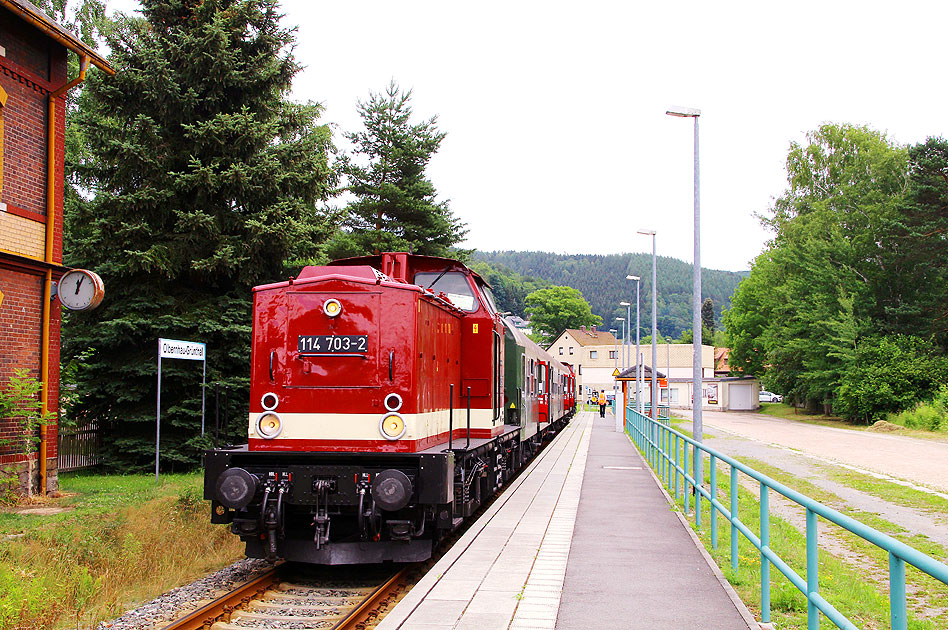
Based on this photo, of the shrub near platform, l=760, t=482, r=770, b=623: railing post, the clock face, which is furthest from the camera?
the clock face

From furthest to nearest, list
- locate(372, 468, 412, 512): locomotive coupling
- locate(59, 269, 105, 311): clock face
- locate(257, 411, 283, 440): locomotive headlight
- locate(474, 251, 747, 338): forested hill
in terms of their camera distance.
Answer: locate(474, 251, 747, 338): forested hill < locate(59, 269, 105, 311): clock face < locate(257, 411, 283, 440): locomotive headlight < locate(372, 468, 412, 512): locomotive coupling

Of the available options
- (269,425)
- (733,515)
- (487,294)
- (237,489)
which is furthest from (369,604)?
(487,294)

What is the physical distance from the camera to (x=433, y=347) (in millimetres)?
8906

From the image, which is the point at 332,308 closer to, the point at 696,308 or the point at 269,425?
the point at 269,425

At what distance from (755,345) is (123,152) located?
58255 mm

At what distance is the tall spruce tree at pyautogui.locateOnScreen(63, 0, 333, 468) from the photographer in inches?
603

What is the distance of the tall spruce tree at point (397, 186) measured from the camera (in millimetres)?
29672

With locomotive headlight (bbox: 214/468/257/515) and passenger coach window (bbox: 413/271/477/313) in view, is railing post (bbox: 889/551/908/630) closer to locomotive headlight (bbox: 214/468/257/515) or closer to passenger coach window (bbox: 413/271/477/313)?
locomotive headlight (bbox: 214/468/257/515)

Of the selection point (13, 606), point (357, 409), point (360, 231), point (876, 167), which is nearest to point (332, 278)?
point (357, 409)

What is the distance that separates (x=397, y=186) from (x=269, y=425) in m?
22.7

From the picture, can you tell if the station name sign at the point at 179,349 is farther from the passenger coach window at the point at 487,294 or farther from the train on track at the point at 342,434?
the passenger coach window at the point at 487,294

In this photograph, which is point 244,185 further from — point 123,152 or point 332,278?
point 332,278

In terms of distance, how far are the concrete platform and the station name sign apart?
5573 millimetres

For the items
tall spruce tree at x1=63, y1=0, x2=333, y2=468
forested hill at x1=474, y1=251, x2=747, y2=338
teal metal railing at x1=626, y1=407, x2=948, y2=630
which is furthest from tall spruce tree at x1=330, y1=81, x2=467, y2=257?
forested hill at x1=474, y1=251, x2=747, y2=338
